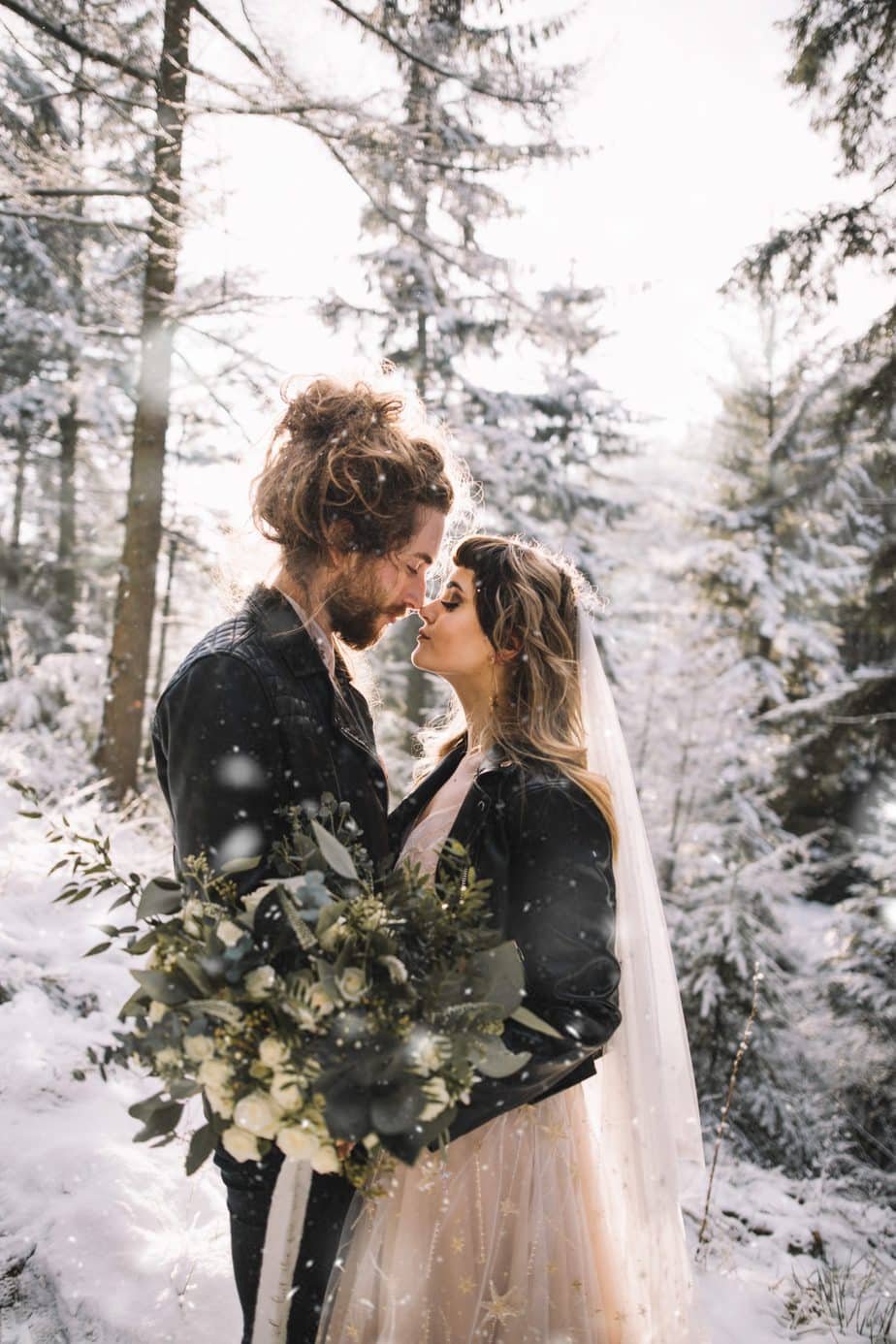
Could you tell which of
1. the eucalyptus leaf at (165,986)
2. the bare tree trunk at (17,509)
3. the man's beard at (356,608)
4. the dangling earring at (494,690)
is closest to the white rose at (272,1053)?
the eucalyptus leaf at (165,986)

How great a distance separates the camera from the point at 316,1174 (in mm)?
1877

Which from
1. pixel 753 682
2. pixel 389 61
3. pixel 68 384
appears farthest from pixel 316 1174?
pixel 68 384

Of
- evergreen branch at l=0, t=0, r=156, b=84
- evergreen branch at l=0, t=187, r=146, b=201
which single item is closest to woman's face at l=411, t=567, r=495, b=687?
evergreen branch at l=0, t=0, r=156, b=84

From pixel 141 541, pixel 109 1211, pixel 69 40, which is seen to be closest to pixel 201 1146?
pixel 109 1211

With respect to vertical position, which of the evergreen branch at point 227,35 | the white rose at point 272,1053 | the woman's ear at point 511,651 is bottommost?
the white rose at point 272,1053

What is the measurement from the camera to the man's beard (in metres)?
2.34

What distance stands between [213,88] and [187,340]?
289 cm

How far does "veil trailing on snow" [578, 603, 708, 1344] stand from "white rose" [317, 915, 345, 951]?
4.33ft

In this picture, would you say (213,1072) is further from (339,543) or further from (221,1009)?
(339,543)

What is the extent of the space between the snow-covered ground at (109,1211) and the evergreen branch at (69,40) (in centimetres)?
511

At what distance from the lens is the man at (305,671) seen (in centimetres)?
182

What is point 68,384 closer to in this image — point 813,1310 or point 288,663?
point 288,663

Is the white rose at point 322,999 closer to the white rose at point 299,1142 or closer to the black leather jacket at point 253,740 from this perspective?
the white rose at point 299,1142

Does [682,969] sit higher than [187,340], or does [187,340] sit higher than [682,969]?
[187,340]
